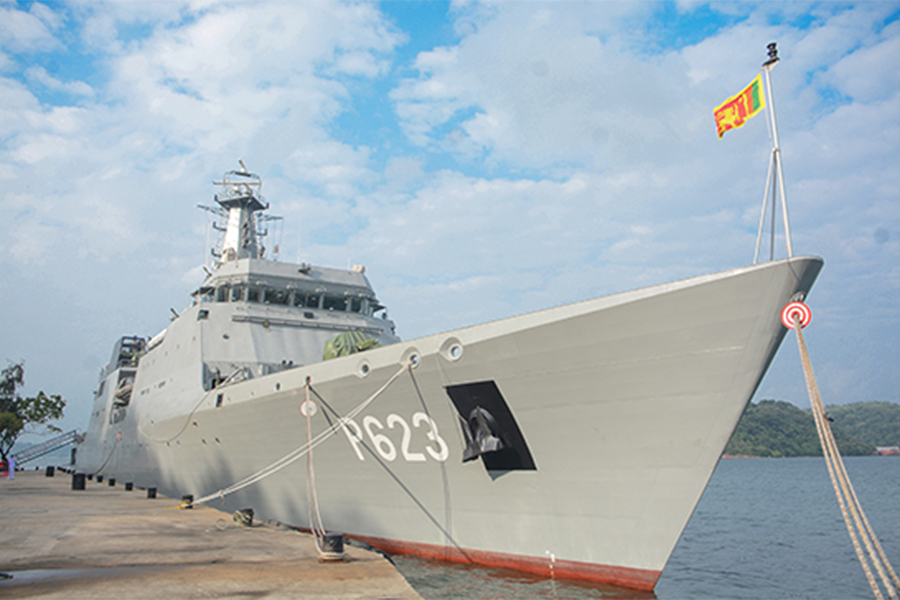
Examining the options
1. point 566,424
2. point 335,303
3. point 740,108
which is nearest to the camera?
point 740,108

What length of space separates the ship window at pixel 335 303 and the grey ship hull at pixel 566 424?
232 inches

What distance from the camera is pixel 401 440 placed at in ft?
27.7

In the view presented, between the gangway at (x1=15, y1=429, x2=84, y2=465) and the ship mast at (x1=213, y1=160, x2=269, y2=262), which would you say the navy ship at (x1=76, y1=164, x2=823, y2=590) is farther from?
the gangway at (x1=15, y1=429, x2=84, y2=465)

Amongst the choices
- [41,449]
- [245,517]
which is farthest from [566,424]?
→ [41,449]

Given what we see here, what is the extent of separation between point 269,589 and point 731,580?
27.3 feet

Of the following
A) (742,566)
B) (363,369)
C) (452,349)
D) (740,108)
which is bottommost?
(742,566)

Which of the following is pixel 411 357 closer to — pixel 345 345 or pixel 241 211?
pixel 345 345

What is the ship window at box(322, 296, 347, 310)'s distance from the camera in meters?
15.7

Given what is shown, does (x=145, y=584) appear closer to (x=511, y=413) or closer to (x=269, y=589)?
(x=269, y=589)

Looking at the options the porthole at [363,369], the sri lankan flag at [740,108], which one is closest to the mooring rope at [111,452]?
the porthole at [363,369]

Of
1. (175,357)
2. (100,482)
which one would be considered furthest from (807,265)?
(100,482)

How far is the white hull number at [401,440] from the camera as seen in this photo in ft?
26.4

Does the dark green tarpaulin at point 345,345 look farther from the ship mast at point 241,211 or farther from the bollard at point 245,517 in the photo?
the ship mast at point 241,211

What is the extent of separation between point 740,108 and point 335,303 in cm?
1140
